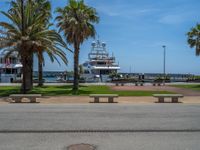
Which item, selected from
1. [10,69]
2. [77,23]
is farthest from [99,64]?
[77,23]

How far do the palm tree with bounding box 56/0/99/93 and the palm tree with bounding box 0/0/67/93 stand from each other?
518cm

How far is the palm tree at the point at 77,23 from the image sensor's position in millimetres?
35219

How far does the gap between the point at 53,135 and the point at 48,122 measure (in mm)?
2572

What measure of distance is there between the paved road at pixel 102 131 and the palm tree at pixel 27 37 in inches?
572

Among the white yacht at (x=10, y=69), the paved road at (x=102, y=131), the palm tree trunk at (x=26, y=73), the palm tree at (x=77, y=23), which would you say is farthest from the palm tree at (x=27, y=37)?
the white yacht at (x=10, y=69)

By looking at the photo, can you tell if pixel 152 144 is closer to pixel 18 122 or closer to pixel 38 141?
pixel 38 141

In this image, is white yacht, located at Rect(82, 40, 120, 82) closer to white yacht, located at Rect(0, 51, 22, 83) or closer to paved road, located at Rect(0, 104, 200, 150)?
white yacht, located at Rect(0, 51, 22, 83)

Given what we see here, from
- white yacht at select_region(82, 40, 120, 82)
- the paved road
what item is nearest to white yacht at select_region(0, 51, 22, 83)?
white yacht at select_region(82, 40, 120, 82)

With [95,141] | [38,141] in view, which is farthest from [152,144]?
[38,141]

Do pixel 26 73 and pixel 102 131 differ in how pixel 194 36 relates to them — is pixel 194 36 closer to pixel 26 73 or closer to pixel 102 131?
pixel 26 73

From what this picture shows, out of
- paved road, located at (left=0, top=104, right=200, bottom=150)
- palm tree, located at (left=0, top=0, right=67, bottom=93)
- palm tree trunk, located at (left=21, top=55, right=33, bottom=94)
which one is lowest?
paved road, located at (left=0, top=104, right=200, bottom=150)

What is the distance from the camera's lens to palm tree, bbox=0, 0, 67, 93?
28.1 metres

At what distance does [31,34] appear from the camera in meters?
28.8

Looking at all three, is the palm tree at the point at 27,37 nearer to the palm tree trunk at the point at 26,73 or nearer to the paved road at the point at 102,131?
the palm tree trunk at the point at 26,73
